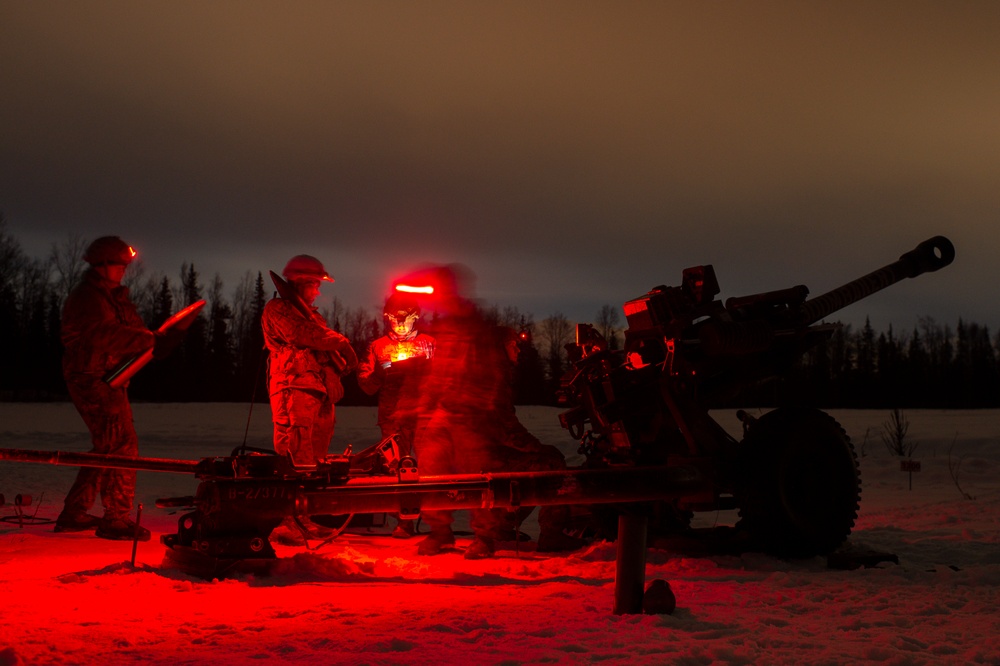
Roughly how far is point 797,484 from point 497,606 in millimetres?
3046

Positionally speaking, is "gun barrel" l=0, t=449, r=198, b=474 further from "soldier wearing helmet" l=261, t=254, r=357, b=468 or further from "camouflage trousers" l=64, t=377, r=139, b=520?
"soldier wearing helmet" l=261, t=254, r=357, b=468

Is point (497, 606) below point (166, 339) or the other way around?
below

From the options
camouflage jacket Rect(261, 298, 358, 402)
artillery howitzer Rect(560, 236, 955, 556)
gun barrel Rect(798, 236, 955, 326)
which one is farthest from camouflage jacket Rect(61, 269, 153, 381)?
gun barrel Rect(798, 236, 955, 326)

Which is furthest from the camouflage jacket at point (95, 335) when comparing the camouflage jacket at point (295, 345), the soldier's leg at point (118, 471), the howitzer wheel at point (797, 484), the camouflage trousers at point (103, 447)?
the howitzer wheel at point (797, 484)

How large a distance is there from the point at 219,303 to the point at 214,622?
54.4 meters

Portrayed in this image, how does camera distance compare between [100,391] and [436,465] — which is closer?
[436,465]

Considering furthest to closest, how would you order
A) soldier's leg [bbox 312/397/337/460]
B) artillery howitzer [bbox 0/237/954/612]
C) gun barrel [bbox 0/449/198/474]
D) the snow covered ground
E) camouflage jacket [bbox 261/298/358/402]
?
soldier's leg [bbox 312/397/337/460] < camouflage jacket [bbox 261/298/358/402] < gun barrel [bbox 0/449/198/474] < artillery howitzer [bbox 0/237/954/612] < the snow covered ground

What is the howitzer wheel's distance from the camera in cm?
682

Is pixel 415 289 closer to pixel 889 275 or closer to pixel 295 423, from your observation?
pixel 295 423

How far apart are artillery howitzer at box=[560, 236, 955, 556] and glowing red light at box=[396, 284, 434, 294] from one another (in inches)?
58.8

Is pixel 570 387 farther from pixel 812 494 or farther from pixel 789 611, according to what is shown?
pixel 789 611

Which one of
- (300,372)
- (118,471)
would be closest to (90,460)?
(118,471)

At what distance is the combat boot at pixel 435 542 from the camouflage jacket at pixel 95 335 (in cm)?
326

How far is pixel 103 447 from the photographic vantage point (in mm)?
8273
